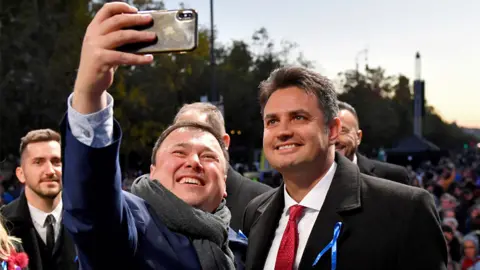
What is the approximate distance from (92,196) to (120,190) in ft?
0.39

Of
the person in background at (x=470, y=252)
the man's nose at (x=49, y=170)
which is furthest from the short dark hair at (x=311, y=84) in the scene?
the person in background at (x=470, y=252)

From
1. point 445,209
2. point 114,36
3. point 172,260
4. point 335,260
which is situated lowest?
point 445,209

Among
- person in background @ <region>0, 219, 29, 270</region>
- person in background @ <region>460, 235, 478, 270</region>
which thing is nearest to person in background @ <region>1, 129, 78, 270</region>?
person in background @ <region>0, 219, 29, 270</region>

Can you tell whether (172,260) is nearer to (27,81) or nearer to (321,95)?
(321,95)

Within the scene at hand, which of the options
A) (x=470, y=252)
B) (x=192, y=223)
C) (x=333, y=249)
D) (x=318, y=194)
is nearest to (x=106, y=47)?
(x=192, y=223)

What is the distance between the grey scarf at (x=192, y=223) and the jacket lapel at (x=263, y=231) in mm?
662

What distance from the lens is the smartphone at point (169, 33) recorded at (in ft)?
5.61

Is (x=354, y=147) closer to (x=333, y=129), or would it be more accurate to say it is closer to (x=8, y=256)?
(x=333, y=129)

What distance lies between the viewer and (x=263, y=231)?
3.28 m

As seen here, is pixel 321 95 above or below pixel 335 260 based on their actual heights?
above

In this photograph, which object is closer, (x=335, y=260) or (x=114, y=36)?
(x=114, y=36)

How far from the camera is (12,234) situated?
4.66 meters

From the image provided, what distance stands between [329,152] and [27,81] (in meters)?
21.1

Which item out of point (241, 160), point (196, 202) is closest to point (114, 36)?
point (196, 202)
